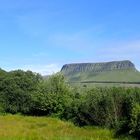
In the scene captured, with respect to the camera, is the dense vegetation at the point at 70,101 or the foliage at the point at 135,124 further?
the dense vegetation at the point at 70,101

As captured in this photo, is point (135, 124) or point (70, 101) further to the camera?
point (70, 101)

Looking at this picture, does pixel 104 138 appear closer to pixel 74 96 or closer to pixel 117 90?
pixel 117 90

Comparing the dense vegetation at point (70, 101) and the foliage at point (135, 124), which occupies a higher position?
the dense vegetation at point (70, 101)

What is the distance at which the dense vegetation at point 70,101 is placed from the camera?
106 feet

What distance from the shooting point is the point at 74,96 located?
5556cm

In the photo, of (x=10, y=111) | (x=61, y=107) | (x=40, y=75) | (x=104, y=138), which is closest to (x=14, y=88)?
(x=10, y=111)

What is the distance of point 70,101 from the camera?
157 feet

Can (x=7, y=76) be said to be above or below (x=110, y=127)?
above

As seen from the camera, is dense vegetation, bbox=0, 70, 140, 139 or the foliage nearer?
the foliage

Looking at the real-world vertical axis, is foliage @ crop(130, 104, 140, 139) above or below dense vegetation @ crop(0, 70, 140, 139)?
below

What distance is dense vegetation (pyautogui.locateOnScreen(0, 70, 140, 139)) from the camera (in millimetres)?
32344

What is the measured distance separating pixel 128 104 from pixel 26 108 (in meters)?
28.8

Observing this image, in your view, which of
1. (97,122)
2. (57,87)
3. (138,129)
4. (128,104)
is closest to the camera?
(138,129)

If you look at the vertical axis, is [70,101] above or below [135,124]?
above
